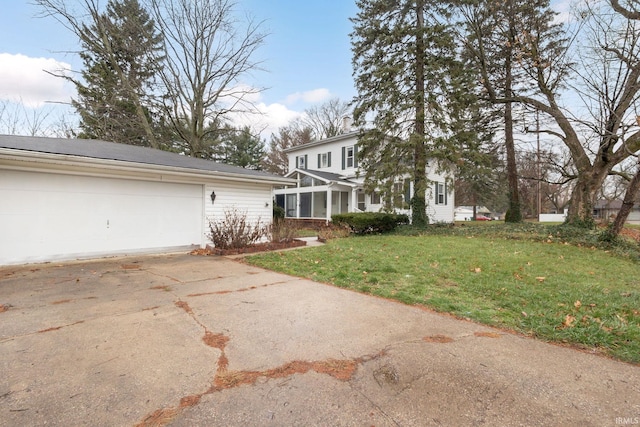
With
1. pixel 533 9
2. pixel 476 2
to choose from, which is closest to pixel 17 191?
pixel 476 2

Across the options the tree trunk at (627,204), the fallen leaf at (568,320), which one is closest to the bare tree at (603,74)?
the tree trunk at (627,204)

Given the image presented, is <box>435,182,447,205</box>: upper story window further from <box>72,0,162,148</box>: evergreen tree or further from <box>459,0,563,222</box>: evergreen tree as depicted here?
<box>72,0,162,148</box>: evergreen tree

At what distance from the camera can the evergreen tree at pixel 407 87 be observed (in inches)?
527

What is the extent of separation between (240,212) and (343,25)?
12.0m

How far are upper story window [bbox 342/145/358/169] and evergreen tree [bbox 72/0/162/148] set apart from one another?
39.0 feet

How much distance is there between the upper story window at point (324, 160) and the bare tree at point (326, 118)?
10.5 m

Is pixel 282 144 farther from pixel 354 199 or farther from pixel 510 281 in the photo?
pixel 510 281

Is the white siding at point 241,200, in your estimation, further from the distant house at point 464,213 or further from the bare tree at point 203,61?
the distant house at point 464,213

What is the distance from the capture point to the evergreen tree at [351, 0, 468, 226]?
1339cm

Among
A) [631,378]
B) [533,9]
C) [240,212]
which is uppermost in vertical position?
[533,9]

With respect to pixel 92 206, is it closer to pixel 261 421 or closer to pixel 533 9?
pixel 261 421

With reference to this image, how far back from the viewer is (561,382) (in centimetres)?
224

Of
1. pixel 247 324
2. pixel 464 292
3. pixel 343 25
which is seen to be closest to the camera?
pixel 247 324

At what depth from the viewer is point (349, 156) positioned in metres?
20.7
